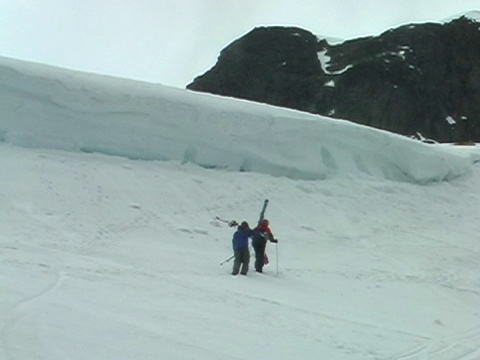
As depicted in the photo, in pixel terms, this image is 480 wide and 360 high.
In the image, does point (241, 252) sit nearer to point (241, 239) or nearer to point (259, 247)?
point (241, 239)

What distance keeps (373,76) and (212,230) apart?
44539mm

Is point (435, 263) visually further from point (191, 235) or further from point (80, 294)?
point (80, 294)

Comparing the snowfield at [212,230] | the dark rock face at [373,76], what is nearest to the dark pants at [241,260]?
the snowfield at [212,230]

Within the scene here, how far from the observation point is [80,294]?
335 inches

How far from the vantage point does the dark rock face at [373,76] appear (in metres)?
56.1

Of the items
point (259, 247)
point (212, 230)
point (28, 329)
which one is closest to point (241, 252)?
point (259, 247)

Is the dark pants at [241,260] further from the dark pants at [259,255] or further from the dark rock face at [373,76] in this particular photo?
the dark rock face at [373,76]

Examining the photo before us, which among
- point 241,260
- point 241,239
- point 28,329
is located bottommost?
point 28,329

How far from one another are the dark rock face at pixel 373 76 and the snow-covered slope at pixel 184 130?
34928mm

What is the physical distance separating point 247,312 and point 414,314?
3.16 m

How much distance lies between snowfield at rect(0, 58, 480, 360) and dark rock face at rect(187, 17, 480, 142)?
32.9 meters

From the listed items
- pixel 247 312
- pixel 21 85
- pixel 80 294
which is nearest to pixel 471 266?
pixel 247 312

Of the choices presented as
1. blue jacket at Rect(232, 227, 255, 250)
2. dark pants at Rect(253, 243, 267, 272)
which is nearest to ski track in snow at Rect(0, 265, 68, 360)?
blue jacket at Rect(232, 227, 255, 250)

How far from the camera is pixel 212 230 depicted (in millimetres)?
14906
